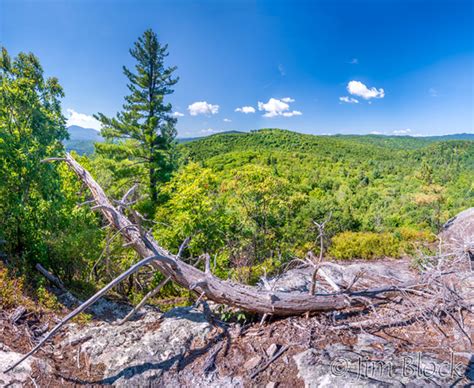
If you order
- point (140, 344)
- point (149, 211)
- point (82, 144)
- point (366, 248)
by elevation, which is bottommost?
point (149, 211)

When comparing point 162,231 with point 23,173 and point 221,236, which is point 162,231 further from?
point 23,173

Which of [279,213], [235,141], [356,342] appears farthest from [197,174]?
[235,141]

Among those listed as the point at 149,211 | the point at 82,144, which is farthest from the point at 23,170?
the point at 82,144

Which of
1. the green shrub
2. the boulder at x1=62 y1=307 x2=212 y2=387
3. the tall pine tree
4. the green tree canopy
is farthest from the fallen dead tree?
the tall pine tree

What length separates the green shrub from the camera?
7043 mm

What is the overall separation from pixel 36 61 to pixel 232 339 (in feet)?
35.5

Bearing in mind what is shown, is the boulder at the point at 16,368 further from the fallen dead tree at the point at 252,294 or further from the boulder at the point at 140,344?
the fallen dead tree at the point at 252,294

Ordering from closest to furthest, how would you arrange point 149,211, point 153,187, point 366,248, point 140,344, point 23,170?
point 140,344
point 23,170
point 366,248
point 149,211
point 153,187

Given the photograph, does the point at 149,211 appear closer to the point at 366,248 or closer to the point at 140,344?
the point at 366,248

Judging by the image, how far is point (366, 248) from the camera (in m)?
7.15

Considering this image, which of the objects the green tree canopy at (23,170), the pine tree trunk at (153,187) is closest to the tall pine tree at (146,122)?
the pine tree trunk at (153,187)

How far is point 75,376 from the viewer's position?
2.23 metres

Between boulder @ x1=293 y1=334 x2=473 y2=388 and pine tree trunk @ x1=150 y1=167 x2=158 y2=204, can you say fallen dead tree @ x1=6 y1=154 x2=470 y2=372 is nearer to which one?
boulder @ x1=293 y1=334 x2=473 y2=388

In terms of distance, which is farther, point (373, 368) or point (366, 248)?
point (366, 248)
